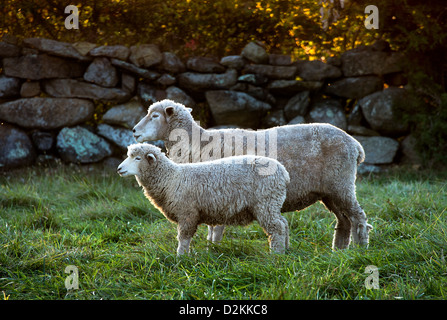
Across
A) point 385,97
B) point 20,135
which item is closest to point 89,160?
point 20,135

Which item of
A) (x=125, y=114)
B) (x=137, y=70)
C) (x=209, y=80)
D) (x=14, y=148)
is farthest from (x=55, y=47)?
(x=209, y=80)

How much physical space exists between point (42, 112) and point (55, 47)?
Answer: 3.66 feet

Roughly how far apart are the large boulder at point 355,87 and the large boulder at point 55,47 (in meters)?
4.42

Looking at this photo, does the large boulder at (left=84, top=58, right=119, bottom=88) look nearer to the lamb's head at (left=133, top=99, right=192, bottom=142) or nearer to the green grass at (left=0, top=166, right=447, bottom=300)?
the green grass at (left=0, top=166, right=447, bottom=300)

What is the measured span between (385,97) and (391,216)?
3.46 metres

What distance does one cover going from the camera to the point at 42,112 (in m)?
7.19

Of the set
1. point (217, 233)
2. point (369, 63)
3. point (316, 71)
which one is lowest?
point (217, 233)

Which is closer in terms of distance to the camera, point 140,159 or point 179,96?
point 140,159

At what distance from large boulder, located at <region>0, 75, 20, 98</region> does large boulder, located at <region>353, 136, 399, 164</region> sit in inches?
238

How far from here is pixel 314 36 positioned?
777 cm

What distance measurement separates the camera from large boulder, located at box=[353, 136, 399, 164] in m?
7.24

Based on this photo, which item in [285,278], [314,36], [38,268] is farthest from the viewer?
[314,36]

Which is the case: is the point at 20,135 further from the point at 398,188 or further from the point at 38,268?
the point at 398,188

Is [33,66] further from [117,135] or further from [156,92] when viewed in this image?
[156,92]
